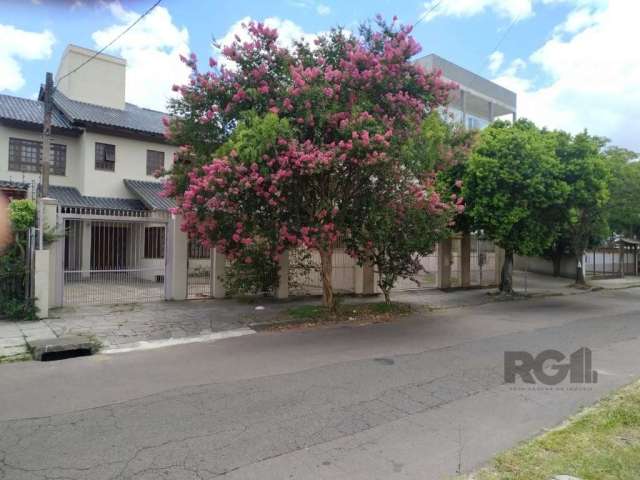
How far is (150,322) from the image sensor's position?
31.2ft

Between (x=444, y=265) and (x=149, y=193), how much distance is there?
1225cm

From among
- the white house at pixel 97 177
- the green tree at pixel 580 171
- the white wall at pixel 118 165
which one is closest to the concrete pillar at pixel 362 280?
the white house at pixel 97 177

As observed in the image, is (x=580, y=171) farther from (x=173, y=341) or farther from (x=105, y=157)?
(x=105, y=157)

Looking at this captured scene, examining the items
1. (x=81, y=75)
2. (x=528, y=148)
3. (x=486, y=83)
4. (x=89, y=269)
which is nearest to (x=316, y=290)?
(x=89, y=269)

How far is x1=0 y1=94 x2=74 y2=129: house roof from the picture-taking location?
17578mm

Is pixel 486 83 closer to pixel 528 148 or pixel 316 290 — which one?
pixel 528 148

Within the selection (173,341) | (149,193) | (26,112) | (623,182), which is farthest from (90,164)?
(623,182)

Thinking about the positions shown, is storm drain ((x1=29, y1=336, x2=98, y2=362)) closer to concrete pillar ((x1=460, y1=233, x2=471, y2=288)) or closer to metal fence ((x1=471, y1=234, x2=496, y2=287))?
concrete pillar ((x1=460, y1=233, x2=471, y2=288))

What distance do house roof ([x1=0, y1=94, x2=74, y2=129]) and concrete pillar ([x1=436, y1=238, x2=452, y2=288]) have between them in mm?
15643

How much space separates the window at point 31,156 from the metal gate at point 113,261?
8.64m

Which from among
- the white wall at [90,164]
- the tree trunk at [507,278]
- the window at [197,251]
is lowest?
the tree trunk at [507,278]

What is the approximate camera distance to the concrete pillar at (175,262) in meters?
12.3

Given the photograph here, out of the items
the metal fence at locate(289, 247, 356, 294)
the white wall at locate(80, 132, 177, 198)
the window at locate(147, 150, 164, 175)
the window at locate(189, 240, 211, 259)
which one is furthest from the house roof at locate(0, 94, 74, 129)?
the metal fence at locate(289, 247, 356, 294)

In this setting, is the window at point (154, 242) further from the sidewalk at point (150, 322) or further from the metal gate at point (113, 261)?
the sidewalk at point (150, 322)
